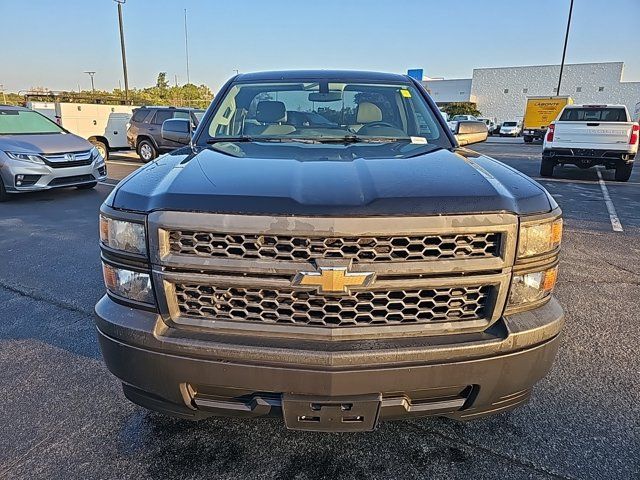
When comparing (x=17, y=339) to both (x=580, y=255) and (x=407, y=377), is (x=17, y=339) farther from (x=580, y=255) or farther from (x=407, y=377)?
(x=580, y=255)

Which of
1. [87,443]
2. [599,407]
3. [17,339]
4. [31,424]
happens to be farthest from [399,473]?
[17,339]

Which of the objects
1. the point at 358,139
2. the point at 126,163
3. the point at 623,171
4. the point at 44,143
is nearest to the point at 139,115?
the point at 126,163

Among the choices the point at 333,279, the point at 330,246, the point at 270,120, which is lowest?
the point at 333,279

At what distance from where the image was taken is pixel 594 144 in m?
10.6

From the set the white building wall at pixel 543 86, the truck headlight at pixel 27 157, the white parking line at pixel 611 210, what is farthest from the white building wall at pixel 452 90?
the truck headlight at pixel 27 157

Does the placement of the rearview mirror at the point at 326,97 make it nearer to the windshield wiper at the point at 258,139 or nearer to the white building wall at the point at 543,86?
the windshield wiper at the point at 258,139

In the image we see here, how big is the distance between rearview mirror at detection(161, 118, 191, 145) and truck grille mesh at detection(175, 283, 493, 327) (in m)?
2.09

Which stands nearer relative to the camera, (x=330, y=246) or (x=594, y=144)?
(x=330, y=246)

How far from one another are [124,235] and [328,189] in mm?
812

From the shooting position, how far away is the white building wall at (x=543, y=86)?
4984cm

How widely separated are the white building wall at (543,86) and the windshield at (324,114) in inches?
2210

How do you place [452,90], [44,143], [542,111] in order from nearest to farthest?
[44,143]
[542,111]
[452,90]

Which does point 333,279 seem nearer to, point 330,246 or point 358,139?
point 330,246

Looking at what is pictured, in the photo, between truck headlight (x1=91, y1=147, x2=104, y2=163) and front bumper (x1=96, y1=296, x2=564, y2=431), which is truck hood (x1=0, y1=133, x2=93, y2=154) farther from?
front bumper (x1=96, y1=296, x2=564, y2=431)
